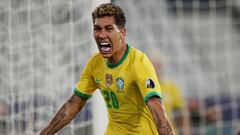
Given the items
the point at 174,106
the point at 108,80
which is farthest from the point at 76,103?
the point at 174,106

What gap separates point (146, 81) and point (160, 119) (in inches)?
8.0

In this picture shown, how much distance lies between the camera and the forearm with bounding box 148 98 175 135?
13.0 ft

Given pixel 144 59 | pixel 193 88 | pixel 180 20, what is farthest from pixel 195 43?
pixel 144 59

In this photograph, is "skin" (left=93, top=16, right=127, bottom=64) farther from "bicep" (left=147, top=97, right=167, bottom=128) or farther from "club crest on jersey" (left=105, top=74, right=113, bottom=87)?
"bicep" (left=147, top=97, right=167, bottom=128)

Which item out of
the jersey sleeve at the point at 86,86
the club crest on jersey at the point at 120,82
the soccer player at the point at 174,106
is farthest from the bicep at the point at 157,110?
the soccer player at the point at 174,106

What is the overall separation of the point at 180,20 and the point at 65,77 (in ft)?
14.1

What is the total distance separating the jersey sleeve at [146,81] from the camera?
402cm

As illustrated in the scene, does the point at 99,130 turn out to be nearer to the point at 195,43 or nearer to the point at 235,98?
the point at 235,98

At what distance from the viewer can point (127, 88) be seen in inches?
164

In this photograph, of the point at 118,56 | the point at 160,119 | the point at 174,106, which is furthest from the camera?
the point at 174,106

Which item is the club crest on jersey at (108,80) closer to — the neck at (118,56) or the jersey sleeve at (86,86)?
the neck at (118,56)

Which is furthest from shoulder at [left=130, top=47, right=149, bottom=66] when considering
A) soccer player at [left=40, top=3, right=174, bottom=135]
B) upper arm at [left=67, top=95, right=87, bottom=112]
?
upper arm at [left=67, top=95, right=87, bottom=112]

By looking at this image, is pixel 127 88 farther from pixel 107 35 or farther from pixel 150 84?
pixel 107 35

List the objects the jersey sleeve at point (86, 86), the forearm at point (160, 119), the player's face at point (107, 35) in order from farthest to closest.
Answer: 1. the jersey sleeve at point (86, 86)
2. the player's face at point (107, 35)
3. the forearm at point (160, 119)
